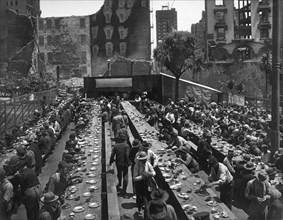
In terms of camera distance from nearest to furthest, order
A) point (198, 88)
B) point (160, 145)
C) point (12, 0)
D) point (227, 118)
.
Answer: point (160, 145), point (227, 118), point (198, 88), point (12, 0)

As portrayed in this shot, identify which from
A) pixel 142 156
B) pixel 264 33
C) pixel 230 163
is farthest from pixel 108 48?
pixel 142 156

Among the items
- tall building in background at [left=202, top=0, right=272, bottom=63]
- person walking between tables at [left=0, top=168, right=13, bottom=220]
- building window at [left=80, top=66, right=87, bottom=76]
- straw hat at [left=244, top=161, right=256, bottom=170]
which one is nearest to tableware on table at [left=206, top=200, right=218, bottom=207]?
straw hat at [left=244, top=161, right=256, bottom=170]

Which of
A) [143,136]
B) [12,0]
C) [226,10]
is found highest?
[12,0]

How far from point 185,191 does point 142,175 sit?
1.10m

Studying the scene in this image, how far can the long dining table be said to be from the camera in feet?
24.8

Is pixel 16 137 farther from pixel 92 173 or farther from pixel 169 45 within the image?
pixel 169 45

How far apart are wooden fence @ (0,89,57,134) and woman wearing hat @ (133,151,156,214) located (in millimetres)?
10920

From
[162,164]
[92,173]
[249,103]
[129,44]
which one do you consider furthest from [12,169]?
→ [129,44]

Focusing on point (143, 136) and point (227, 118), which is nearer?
point (143, 136)

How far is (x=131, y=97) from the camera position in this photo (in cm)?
4019

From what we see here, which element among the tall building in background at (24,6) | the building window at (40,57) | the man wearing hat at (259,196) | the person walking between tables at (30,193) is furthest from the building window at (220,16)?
the person walking between tables at (30,193)

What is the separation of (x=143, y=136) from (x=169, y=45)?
2129 centimetres

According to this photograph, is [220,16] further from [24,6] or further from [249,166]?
[249,166]

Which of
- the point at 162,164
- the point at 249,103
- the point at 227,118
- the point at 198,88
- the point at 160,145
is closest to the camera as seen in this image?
the point at 162,164
